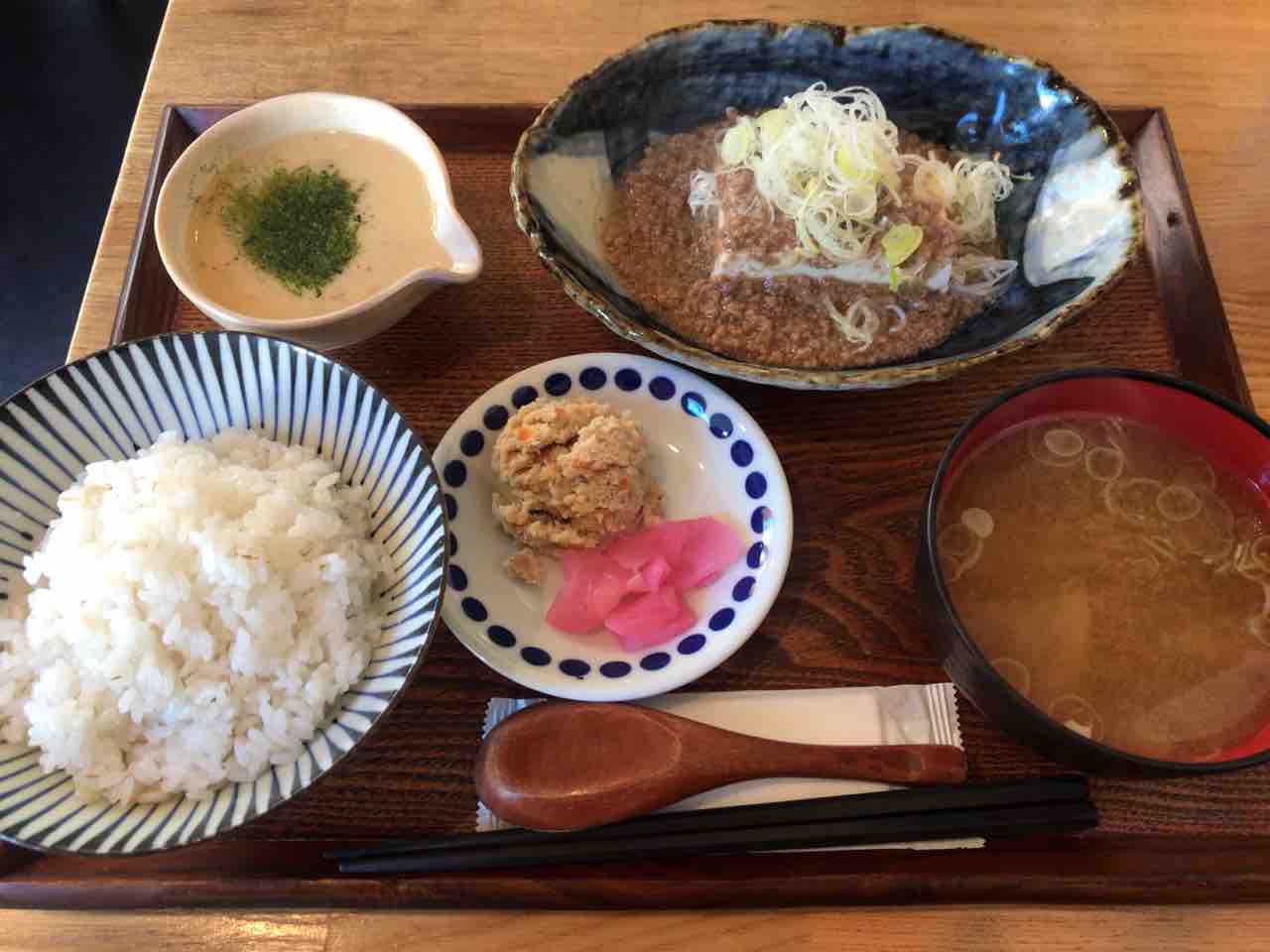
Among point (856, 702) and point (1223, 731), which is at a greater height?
point (1223, 731)

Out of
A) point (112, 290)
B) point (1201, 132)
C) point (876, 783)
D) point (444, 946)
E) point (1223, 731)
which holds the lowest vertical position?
point (444, 946)

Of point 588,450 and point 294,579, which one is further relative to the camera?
point 588,450

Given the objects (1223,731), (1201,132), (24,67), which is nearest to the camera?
(1223,731)

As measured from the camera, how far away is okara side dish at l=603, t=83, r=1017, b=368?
174 cm

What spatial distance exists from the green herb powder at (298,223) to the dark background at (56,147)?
68.3 inches

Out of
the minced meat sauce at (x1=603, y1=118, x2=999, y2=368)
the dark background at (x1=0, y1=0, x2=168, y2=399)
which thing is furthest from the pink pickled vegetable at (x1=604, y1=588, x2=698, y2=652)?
the dark background at (x1=0, y1=0, x2=168, y2=399)

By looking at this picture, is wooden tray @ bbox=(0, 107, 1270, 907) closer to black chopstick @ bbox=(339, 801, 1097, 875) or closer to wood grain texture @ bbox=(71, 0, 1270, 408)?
black chopstick @ bbox=(339, 801, 1097, 875)

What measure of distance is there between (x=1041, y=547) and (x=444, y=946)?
1144 mm

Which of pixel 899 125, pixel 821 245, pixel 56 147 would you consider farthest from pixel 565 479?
pixel 56 147

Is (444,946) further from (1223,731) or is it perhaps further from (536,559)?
(1223,731)

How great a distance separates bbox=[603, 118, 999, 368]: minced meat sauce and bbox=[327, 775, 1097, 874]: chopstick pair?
830mm

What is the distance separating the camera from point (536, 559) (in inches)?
61.7

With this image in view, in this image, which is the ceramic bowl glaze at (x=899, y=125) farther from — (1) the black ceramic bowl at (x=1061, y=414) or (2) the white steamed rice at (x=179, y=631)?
(2) the white steamed rice at (x=179, y=631)

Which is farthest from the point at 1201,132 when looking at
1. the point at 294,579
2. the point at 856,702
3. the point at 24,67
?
the point at 24,67
